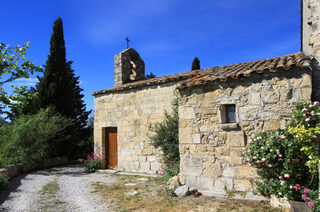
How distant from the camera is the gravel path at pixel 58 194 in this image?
16.6 ft

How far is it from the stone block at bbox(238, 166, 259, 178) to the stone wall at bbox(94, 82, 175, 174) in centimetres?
399

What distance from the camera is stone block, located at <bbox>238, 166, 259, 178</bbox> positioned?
15.8ft

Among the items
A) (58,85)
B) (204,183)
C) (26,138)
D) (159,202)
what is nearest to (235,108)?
(204,183)

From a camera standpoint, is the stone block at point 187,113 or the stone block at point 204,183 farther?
the stone block at point 187,113

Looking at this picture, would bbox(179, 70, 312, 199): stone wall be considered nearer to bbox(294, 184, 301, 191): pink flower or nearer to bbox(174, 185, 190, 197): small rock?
bbox(174, 185, 190, 197): small rock

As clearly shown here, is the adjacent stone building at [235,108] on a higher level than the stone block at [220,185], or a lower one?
higher

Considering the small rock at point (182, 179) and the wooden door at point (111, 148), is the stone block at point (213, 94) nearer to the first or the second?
the small rock at point (182, 179)

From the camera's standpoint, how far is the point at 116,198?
566 cm

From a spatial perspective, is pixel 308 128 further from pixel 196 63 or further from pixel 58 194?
pixel 196 63

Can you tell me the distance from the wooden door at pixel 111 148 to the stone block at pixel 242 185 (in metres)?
6.28

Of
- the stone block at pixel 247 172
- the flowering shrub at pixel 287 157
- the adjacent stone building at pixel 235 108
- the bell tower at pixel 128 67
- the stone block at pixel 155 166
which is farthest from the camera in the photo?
the bell tower at pixel 128 67

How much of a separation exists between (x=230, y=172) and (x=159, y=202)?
176 cm

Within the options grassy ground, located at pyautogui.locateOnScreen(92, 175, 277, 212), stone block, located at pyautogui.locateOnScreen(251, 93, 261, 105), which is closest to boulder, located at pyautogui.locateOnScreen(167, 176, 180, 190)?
grassy ground, located at pyautogui.locateOnScreen(92, 175, 277, 212)

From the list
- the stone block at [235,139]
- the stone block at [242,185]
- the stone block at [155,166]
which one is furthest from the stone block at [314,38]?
the stone block at [155,166]
